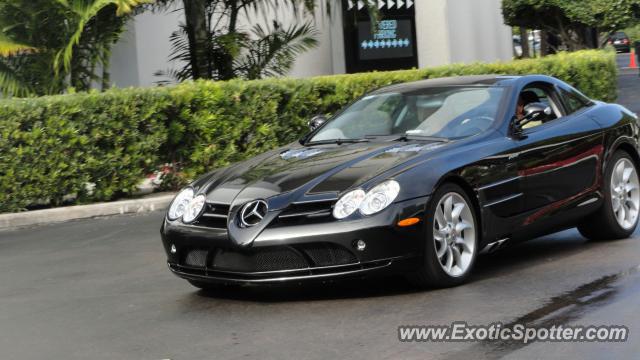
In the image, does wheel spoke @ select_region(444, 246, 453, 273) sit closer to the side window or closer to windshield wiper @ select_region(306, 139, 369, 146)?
windshield wiper @ select_region(306, 139, 369, 146)

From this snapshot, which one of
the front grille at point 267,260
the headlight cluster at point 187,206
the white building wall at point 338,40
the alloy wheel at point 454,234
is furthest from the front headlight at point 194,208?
the white building wall at point 338,40

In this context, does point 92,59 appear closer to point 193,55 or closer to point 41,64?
point 41,64

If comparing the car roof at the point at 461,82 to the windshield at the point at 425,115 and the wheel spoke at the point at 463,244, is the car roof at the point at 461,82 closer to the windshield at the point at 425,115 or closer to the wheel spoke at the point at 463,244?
the windshield at the point at 425,115

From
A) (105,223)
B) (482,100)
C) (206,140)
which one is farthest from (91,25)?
(482,100)

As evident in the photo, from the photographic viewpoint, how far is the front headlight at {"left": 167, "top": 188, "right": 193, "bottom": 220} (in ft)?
23.1

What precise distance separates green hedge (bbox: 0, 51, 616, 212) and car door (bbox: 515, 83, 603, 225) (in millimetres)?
6308

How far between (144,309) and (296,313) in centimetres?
110

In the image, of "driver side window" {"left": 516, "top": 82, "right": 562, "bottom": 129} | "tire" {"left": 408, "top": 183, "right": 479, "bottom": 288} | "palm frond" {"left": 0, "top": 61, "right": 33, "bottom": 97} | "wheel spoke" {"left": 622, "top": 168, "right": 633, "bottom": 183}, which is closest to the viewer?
"tire" {"left": 408, "top": 183, "right": 479, "bottom": 288}

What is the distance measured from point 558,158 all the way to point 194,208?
A: 2.67 metres

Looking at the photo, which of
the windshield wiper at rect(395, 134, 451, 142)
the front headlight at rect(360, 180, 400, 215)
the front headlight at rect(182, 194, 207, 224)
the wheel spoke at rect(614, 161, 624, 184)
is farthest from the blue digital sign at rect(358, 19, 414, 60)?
the front headlight at rect(360, 180, 400, 215)

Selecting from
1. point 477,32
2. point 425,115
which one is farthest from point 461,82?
point 477,32

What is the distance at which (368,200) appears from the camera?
6398 mm

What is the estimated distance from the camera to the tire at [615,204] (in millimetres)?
8250

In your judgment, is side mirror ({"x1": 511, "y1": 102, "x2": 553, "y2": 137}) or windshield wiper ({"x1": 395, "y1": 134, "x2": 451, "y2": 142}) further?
side mirror ({"x1": 511, "y1": 102, "x2": 553, "y2": 137})
